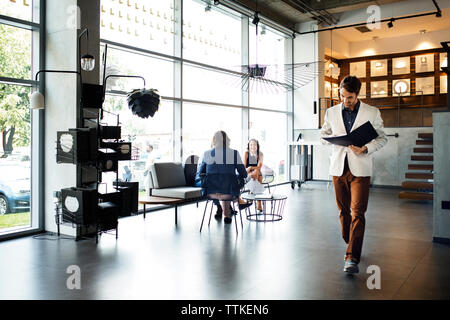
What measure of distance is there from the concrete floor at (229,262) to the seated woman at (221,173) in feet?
1.75

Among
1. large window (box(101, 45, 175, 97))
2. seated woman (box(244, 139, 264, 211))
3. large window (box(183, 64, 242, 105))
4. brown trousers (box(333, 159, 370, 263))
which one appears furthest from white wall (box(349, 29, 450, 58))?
brown trousers (box(333, 159, 370, 263))

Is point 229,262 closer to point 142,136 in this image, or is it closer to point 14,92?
point 14,92

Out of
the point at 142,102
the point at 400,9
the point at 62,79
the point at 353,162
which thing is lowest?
the point at 353,162

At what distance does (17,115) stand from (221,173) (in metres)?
2.83

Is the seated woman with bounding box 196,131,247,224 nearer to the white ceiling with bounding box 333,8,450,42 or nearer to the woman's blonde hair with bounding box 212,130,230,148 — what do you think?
the woman's blonde hair with bounding box 212,130,230,148

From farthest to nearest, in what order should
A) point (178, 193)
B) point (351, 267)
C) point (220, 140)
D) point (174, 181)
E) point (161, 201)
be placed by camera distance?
point (174, 181) < point (178, 193) < point (161, 201) < point (220, 140) < point (351, 267)

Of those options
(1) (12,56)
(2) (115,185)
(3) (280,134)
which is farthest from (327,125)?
(3) (280,134)

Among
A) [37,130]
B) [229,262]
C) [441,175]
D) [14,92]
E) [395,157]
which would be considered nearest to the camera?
[229,262]

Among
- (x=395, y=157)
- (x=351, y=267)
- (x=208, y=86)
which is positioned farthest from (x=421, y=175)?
(x=351, y=267)

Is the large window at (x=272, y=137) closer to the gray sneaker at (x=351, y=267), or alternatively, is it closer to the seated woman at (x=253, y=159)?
the seated woman at (x=253, y=159)

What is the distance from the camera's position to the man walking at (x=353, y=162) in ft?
12.1

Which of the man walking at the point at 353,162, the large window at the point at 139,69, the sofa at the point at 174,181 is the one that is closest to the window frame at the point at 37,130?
the large window at the point at 139,69

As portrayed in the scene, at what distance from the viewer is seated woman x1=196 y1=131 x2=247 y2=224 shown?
543 centimetres

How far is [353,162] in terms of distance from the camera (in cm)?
373
